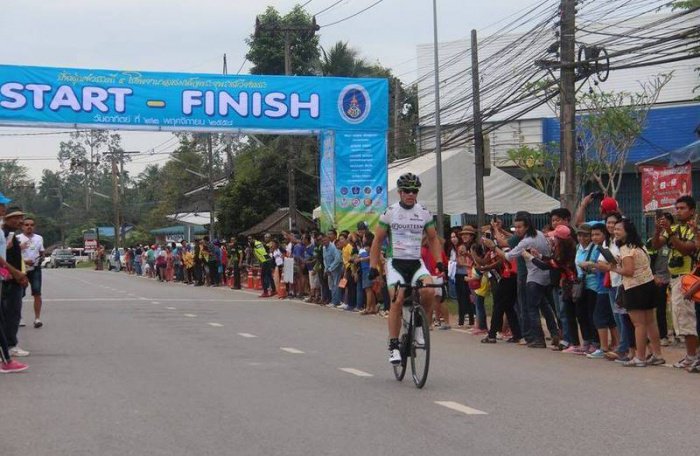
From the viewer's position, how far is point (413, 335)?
10.0m

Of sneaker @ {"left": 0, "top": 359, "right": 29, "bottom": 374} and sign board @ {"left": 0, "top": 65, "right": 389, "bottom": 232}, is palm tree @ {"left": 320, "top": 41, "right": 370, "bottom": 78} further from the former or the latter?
sneaker @ {"left": 0, "top": 359, "right": 29, "bottom": 374}

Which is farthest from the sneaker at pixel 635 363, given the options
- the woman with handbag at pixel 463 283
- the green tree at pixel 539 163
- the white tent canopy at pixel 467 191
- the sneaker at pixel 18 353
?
the green tree at pixel 539 163

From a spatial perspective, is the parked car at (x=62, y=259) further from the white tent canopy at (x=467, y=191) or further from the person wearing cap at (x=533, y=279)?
the person wearing cap at (x=533, y=279)

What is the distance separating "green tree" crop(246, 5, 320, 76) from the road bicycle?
35061 millimetres

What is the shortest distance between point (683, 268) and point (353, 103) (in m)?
14.9

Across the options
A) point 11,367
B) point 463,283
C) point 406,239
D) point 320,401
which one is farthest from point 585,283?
point 11,367

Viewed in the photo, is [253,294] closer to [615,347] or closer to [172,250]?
[172,250]

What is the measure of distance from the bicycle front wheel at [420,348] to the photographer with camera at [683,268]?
3415 millimetres

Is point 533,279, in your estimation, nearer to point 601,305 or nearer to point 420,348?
point 601,305

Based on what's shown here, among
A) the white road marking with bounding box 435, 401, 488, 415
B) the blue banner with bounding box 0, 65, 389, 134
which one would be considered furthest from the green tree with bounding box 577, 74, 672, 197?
the white road marking with bounding box 435, 401, 488, 415

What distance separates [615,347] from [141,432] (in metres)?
7.52

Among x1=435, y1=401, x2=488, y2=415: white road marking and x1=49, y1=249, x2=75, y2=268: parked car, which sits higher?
x1=49, y1=249, x2=75, y2=268: parked car

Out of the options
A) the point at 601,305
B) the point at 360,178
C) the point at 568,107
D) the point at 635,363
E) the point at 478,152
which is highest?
the point at 568,107

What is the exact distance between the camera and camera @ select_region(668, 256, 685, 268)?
12.1 meters
